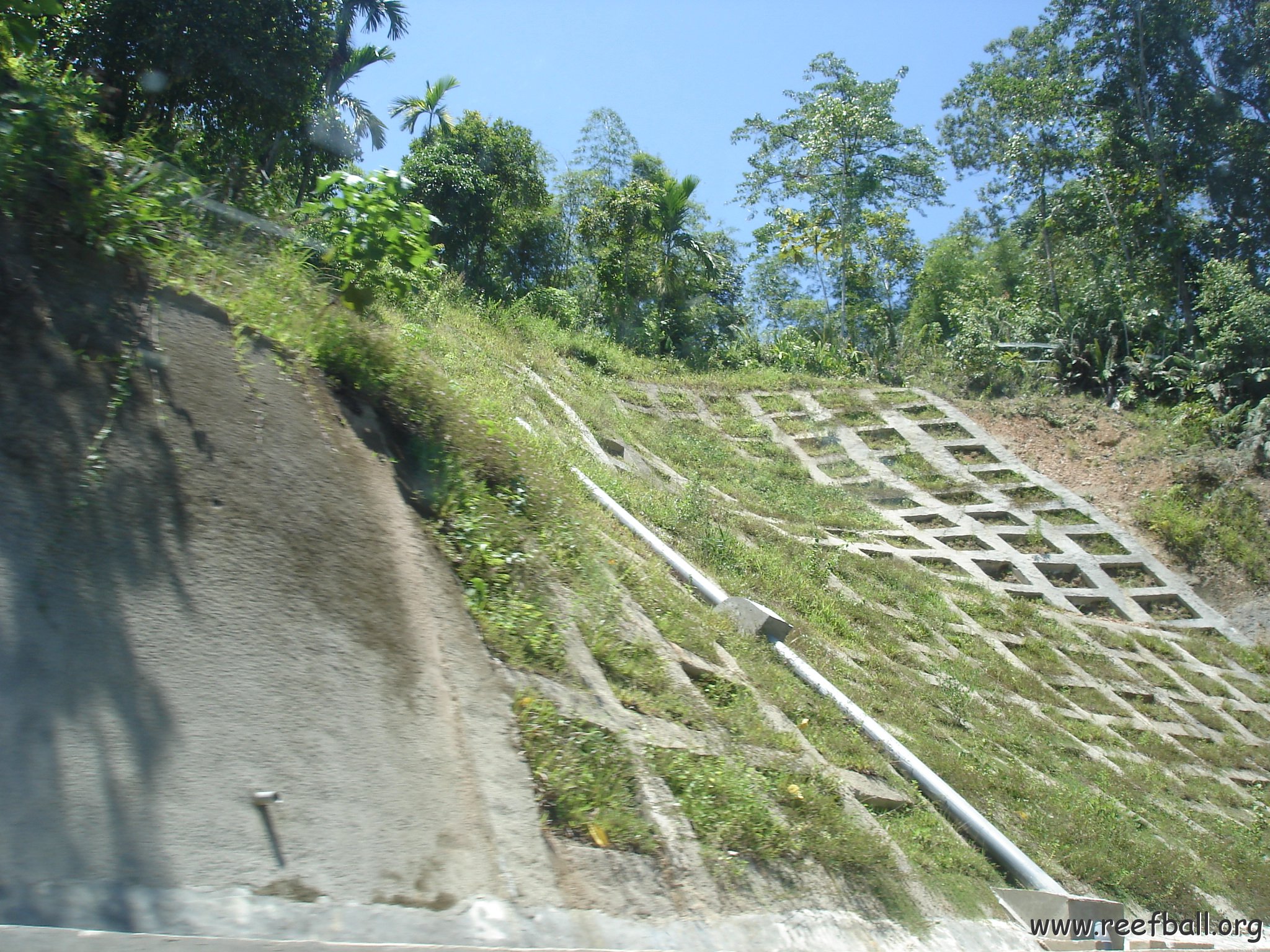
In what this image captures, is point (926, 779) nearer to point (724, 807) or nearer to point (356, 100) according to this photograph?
point (724, 807)

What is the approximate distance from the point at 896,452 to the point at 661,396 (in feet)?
13.2

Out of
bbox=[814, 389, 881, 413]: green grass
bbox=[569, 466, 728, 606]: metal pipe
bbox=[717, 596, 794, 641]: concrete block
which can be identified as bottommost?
bbox=[717, 596, 794, 641]: concrete block

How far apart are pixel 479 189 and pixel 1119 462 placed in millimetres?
12035

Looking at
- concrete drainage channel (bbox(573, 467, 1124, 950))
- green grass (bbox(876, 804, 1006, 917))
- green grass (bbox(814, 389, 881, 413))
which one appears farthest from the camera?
green grass (bbox(814, 389, 881, 413))

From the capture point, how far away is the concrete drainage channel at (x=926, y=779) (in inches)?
195

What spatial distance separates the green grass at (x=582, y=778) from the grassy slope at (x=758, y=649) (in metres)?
0.01

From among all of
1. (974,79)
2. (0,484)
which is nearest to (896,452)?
(0,484)

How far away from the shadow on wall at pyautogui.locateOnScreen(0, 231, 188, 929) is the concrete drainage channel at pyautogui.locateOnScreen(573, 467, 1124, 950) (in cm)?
372

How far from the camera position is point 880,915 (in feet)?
14.4

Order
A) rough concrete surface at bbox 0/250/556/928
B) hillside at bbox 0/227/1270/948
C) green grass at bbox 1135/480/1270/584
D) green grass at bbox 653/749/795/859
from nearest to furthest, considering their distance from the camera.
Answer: rough concrete surface at bbox 0/250/556/928
hillside at bbox 0/227/1270/948
green grass at bbox 653/749/795/859
green grass at bbox 1135/480/1270/584

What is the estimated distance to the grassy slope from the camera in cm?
453

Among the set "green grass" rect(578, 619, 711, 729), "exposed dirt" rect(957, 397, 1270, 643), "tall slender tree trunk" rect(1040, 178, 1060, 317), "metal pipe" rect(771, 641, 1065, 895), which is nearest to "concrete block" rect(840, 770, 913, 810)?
"metal pipe" rect(771, 641, 1065, 895)

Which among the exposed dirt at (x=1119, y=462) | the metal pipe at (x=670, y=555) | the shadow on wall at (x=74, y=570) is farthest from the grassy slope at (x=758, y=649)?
the exposed dirt at (x=1119, y=462)

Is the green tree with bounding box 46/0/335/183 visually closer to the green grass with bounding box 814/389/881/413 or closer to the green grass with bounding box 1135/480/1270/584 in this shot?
the green grass with bounding box 814/389/881/413
